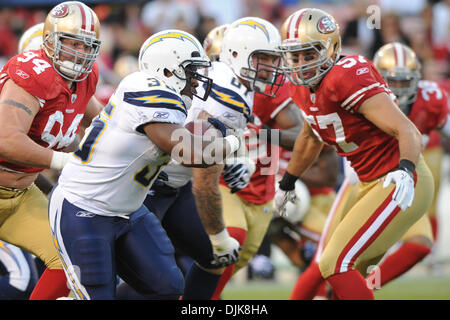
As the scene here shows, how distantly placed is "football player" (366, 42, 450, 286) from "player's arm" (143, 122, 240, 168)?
6.37ft

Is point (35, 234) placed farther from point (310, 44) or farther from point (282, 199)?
point (310, 44)

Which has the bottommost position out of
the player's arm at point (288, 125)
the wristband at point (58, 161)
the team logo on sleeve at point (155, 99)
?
the player's arm at point (288, 125)

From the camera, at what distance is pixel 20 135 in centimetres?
351

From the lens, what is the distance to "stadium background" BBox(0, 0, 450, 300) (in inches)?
312

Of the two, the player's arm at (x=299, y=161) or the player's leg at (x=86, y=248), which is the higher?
the player's leg at (x=86, y=248)

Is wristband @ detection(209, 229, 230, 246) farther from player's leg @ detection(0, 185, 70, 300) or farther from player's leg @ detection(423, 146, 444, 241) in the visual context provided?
player's leg @ detection(423, 146, 444, 241)

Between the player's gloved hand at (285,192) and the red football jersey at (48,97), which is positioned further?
the player's gloved hand at (285,192)

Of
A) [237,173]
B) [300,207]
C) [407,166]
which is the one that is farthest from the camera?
[300,207]

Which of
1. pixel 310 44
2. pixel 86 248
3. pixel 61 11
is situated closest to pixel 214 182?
pixel 310 44

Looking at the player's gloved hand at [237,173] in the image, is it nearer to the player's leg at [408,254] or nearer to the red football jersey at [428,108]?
the player's leg at [408,254]

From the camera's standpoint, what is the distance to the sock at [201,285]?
14.4 ft

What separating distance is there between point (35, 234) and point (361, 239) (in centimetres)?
163

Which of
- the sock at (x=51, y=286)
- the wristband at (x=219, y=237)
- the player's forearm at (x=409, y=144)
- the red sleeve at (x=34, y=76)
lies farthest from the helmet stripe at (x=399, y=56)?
the sock at (x=51, y=286)
